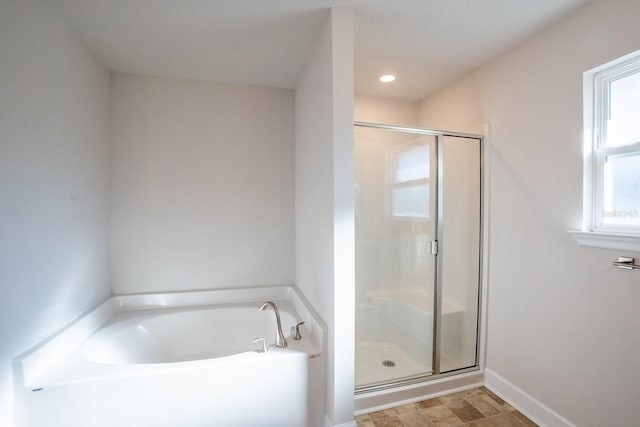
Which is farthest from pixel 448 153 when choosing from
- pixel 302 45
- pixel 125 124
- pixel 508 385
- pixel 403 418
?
pixel 125 124

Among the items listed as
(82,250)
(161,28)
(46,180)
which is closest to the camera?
(46,180)

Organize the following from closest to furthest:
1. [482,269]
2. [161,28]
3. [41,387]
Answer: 1. [41,387]
2. [161,28]
3. [482,269]

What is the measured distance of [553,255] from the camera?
5.44 feet

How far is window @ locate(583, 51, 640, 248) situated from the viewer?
1.37m

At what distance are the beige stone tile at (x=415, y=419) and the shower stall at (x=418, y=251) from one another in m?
0.28

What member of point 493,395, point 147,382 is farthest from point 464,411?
point 147,382

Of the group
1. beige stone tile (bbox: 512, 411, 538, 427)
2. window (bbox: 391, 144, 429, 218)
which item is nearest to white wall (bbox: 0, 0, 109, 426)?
window (bbox: 391, 144, 429, 218)

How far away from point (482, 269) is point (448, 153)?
928 millimetres

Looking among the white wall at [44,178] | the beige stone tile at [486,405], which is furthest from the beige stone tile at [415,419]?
the white wall at [44,178]

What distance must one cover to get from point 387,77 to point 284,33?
0.96m

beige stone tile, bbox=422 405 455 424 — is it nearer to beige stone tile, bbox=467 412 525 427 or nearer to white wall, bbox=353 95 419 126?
beige stone tile, bbox=467 412 525 427

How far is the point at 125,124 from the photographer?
2.26m

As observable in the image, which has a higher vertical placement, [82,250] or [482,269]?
[82,250]

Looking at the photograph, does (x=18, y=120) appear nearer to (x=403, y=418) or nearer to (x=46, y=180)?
(x=46, y=180)
